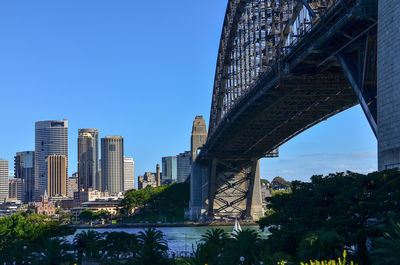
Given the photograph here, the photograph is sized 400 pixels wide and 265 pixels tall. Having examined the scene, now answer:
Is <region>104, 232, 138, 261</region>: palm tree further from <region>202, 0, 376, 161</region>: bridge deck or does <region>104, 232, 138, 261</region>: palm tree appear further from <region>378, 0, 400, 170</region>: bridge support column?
<region>378, 0, 400, 170</region>: bridge support column

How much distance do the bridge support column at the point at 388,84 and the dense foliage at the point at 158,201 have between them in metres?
133

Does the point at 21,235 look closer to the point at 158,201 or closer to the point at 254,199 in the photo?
the point at 254,199

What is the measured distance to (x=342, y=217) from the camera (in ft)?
105

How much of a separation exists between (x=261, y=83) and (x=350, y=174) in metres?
24.5

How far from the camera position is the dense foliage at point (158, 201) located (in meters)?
166

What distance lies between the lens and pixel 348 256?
99.5ft

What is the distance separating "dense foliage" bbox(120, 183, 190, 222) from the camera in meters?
166

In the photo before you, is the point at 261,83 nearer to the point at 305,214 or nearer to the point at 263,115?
the point at 263,115

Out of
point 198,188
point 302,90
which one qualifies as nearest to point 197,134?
point 198,188

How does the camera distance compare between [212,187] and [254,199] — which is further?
[254,199]

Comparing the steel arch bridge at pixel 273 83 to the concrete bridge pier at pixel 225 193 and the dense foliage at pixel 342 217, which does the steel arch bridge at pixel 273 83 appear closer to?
the concrete bridge pier at pixel 225 193

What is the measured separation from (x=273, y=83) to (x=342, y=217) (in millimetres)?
25000

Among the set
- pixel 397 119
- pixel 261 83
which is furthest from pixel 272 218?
pixel 261 83

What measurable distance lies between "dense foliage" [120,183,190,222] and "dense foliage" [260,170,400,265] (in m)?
127
